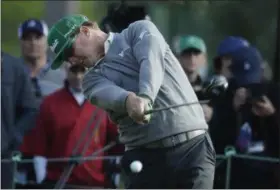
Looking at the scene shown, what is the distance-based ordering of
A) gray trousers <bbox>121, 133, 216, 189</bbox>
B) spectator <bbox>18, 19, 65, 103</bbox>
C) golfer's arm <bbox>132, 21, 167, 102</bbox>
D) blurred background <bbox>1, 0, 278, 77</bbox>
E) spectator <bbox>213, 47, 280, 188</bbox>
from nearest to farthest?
golfer's arm <bbox>132, 21, 167, 102</bbox>, gray trousers <bbox>121, 133, 216, 189</bbox>, spectator <bbox>213, 47, 280, 188</bbox>, spectator <bbox>18, 19, 65, 103</bbox>, blurred background <bbox>1, 0, 278, 77</bbox>

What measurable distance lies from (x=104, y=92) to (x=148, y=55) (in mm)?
310

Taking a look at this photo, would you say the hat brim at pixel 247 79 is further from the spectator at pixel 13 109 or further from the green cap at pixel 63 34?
the green cap at pixel 63 34

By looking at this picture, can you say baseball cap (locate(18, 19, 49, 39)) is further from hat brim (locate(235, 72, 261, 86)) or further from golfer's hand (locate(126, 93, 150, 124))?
golfer's hand (locate(126, 93, 150, 124))

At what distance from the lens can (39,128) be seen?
8484 mm

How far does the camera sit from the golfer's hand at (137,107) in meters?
5.12

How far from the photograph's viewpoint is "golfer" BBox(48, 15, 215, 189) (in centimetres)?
548

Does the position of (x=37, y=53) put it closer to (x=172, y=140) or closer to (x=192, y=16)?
(x=192, y=16)

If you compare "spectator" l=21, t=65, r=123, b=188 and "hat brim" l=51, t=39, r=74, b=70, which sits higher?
"hat brim" l=51, t=39, r=74, b=70

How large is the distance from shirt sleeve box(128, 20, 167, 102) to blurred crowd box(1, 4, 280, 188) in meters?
2.39

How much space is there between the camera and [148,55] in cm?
536

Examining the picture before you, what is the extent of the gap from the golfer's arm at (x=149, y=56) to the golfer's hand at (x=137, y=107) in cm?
5

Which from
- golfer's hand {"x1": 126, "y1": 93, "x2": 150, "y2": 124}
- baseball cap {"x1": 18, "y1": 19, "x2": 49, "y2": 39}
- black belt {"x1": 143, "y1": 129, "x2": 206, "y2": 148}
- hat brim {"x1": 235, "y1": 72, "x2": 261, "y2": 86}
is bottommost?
black belt {"x1": 143, "y1": 129, "x2": 206, "y2": 148}

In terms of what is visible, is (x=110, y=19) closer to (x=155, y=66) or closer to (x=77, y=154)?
(x=77, y=154)

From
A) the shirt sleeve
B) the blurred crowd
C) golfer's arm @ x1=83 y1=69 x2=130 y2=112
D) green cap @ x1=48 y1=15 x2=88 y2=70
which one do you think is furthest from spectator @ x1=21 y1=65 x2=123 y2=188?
the shirt sleeve
